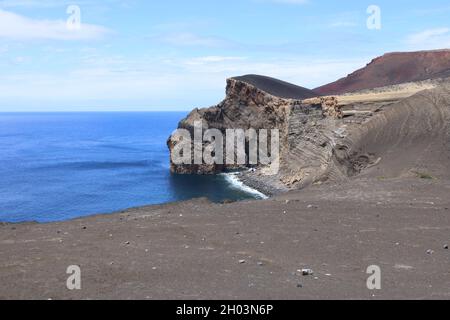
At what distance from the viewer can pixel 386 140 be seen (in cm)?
3872

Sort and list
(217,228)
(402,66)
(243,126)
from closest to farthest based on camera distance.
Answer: (217,228) → (243,126) → (402,66)

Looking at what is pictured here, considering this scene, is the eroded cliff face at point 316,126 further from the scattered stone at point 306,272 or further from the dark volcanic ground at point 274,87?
the scattered stone at point 306,272

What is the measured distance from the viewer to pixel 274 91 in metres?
73.0

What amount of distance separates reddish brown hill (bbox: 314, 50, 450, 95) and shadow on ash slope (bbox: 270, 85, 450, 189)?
35660mm

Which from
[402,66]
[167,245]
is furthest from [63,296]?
[402,66]

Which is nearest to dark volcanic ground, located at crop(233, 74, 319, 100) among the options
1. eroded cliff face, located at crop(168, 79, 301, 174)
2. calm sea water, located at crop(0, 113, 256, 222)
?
eroded cliff face, located at crop(168, 79, 301, 174)

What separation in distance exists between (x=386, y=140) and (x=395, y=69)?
64599 mm

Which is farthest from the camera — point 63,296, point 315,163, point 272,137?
point 272,137

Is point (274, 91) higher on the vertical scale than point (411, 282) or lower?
higher

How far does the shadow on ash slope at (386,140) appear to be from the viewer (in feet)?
107

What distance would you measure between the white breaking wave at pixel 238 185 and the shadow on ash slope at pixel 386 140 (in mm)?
4441

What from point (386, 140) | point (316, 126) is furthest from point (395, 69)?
point (386, 140)

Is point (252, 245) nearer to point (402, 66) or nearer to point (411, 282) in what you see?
point (411, 282)

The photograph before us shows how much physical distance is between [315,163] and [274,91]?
21.0m
